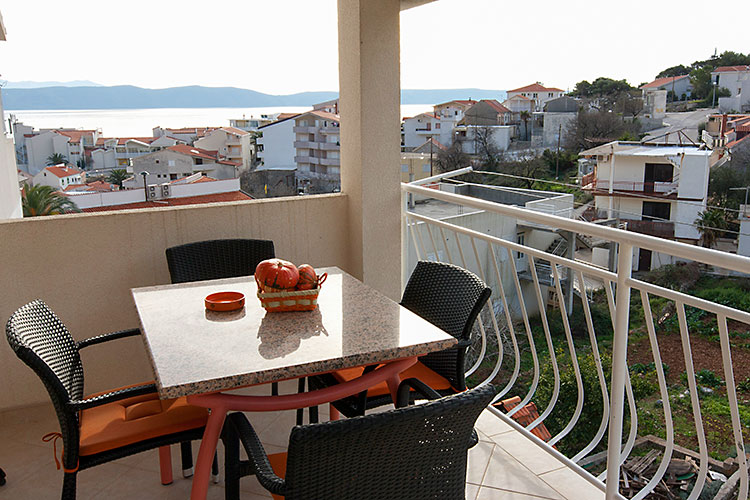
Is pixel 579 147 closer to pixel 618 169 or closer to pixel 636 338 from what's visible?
pixel 618 169

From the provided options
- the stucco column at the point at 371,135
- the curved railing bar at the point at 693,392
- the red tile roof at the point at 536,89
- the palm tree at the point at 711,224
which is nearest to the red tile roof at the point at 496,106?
the red tile roof at the point at 536,89

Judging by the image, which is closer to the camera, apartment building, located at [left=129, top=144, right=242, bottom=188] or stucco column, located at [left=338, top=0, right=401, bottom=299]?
stucco column, located at [left=338, top=0, right=401, bottom=299]

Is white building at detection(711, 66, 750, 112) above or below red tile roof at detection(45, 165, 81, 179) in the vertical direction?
above

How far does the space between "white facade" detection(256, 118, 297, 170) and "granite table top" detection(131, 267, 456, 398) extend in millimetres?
2088

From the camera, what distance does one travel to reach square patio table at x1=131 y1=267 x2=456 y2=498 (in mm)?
1675

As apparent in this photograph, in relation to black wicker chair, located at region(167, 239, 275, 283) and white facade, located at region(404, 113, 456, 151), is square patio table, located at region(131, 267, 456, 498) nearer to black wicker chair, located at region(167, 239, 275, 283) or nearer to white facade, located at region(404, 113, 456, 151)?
black wicker chair, located at region(167, 239, 275, 283)

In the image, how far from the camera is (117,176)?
3836 mm

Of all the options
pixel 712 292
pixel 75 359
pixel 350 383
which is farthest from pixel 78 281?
pixel 712 292

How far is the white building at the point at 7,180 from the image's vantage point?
3879 millimetres

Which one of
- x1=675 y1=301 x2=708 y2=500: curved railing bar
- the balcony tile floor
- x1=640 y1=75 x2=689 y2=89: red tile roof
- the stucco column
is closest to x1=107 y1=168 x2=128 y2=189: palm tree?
the stucco column

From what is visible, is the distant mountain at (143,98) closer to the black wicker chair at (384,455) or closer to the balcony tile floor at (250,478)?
the balcony tile floor at (250,478)

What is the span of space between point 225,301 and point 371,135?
5.57ft

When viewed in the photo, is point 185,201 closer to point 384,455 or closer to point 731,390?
point 384,455

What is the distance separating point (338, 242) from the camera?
382 cm
